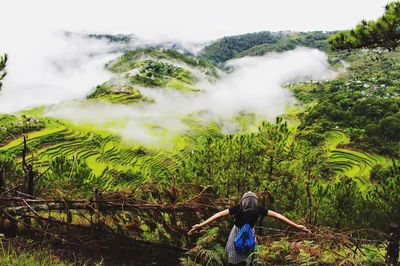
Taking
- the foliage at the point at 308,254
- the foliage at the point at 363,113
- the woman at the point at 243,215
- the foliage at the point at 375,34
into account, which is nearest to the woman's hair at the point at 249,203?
the woman at the point at 243,215

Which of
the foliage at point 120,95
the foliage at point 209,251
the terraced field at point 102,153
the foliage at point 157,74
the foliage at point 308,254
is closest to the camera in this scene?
the foliage at point 308,254

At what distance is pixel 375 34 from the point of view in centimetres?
1002

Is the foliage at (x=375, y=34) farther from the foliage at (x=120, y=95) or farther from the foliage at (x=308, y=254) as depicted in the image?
the foliage at (x=120, y=95)

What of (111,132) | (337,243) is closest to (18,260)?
(337,243)

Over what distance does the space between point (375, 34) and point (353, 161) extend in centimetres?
5149

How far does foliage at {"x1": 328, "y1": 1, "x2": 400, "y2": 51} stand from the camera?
9383 mm

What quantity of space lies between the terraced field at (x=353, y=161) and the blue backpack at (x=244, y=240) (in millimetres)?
48354

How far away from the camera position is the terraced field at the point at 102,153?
57531 mm

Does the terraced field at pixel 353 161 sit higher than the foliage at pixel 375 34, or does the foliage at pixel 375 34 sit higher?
the foliage at pixel 375 34

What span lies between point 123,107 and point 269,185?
112716mm

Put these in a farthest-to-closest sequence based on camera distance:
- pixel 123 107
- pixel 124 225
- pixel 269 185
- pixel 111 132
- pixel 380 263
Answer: pixel 123 107 < pixel 111 132 < pixel 269 185 < pixel 124 225 < pixel 380 263

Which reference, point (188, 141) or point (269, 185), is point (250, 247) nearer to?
point (269, 185)

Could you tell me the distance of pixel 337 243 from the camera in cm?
457

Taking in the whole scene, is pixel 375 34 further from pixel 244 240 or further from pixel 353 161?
pixel 353 161
